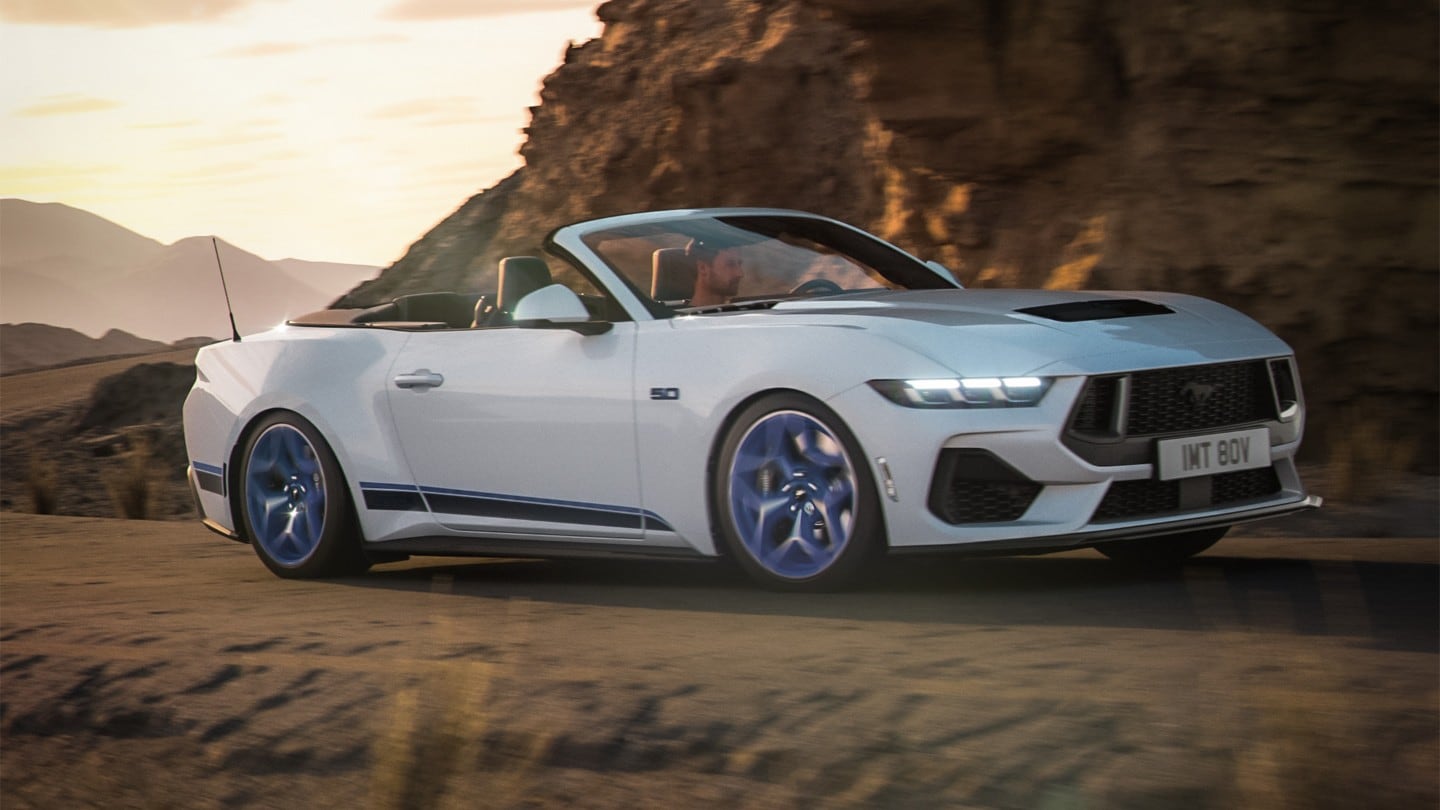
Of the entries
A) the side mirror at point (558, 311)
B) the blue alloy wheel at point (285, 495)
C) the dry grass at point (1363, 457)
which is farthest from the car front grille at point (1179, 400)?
the dry grass at point (1363, 457)

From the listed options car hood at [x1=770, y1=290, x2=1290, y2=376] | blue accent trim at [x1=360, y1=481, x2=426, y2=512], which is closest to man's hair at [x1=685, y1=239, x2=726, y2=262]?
car hood at [x1=770, y1=290, x2=1290, y2=376]

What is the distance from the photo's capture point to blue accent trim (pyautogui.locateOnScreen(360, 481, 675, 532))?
7230 mm

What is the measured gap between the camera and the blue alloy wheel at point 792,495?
21.6 feet

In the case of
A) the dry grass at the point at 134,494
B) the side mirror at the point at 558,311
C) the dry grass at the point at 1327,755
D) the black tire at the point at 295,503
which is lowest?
the dry grass at the point at 134,494

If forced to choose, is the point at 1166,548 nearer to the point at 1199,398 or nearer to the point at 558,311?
the point at 1199,398

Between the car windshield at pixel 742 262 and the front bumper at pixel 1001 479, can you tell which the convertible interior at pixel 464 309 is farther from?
the front bumper at pixel 1001 479

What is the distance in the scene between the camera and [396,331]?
324 inches

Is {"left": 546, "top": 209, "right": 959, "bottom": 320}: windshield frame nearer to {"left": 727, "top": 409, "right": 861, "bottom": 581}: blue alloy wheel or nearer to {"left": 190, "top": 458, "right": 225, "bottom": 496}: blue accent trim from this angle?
{"left": 727, "top": 409, "right": 861, "bottom": 581}: blue alloy wheel

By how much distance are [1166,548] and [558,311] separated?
8.21 feet

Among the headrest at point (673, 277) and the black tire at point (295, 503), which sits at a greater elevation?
the headrest at point (673, 277)

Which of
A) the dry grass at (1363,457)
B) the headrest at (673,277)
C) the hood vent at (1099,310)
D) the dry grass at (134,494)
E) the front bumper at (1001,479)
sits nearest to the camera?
the front bumper at (1001,479)

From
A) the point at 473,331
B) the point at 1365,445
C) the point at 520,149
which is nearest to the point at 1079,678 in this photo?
the point at 473,331

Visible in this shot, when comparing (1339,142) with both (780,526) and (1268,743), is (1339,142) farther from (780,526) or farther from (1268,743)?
(1268,743)

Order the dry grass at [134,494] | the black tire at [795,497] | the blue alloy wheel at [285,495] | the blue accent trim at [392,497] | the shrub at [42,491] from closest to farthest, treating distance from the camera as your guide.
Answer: the black tire at [795,497], the blue accent trim at [392,497], the blue alloy wheel at [285,495], the dry grass at [134,494], the shrub at [42,491]
